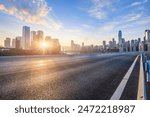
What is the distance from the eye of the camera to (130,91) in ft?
19.4

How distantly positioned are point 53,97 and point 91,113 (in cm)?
148

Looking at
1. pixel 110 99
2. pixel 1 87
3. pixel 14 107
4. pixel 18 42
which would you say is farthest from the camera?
pixel 18 42

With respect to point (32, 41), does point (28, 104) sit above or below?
below

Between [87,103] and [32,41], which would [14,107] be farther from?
[32,41]

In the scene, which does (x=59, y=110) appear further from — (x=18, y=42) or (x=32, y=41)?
(x=18, y=42)

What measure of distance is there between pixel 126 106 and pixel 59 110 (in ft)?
5.25

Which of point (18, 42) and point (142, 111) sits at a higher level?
point (18, 42)

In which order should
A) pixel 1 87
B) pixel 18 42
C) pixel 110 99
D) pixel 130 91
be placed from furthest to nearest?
pixel 18 42 → pixel 1 87 → pixel 130 91 → pixel 110 99

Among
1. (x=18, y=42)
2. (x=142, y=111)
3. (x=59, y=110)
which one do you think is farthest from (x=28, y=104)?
(x=18, y=42)

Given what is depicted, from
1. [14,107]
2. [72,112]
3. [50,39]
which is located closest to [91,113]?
[72,112]

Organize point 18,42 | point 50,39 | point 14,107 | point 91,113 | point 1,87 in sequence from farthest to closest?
point 18,42 → point 50,39 → point 1,87 → point 14,107 → point 91,113

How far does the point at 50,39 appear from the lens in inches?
3964

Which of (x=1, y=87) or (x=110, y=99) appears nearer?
(x=110, y=99)

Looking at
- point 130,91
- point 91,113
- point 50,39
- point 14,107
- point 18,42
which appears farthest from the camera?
point 18,42
